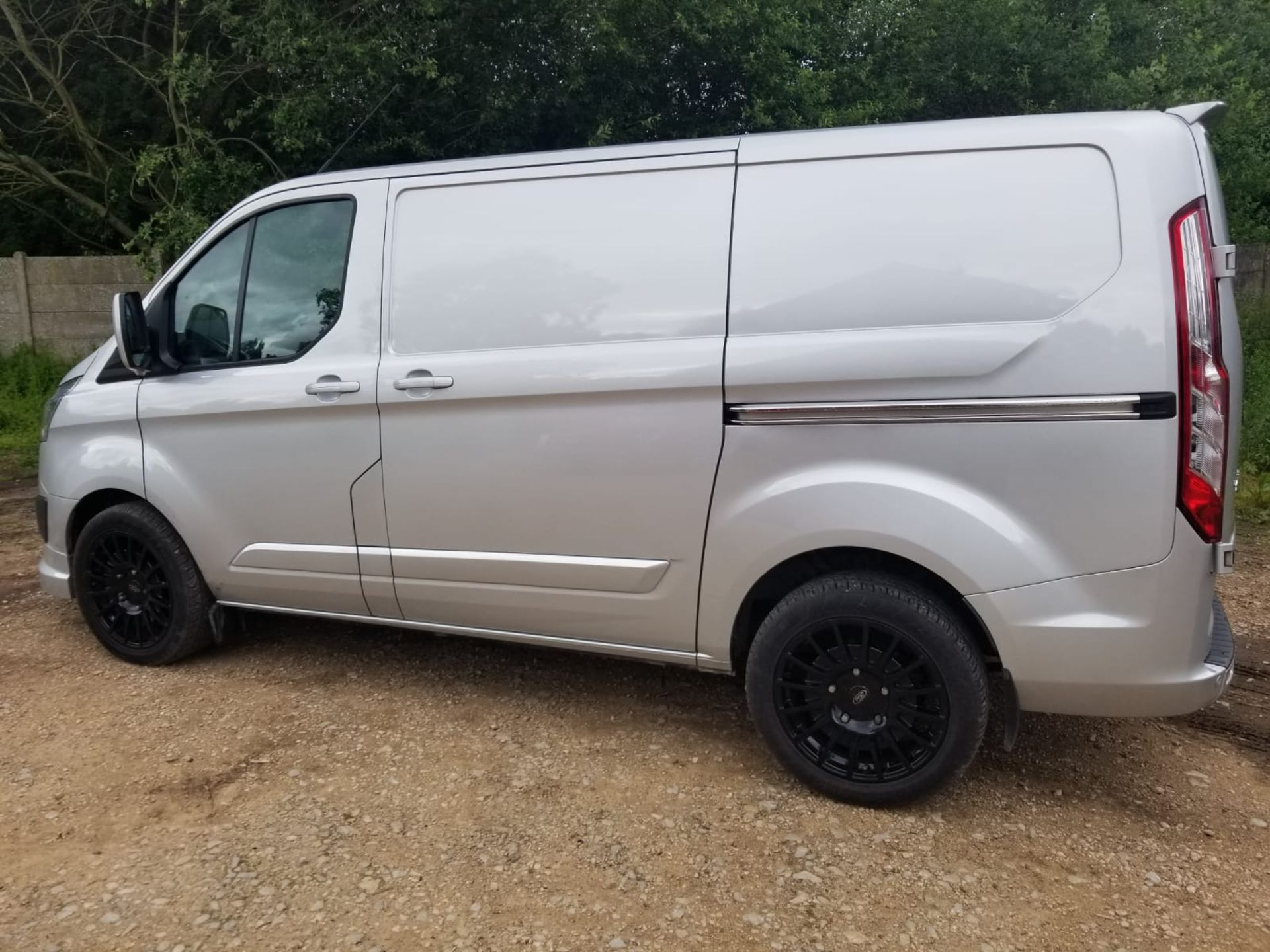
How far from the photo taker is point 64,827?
121 inches

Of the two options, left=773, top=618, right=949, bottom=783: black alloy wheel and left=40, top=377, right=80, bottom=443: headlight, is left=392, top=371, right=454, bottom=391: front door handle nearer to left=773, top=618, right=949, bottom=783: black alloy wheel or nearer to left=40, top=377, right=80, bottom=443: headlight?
left=773, top=618, right=949, bottom=783: black alloy wheel

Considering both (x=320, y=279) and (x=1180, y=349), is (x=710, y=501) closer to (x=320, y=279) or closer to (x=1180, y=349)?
(x=1180, y=349)

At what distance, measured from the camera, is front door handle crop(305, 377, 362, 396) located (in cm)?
356

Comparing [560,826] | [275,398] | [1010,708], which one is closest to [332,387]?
[275,398]

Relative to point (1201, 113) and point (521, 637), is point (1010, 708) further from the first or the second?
point (1201, 113)

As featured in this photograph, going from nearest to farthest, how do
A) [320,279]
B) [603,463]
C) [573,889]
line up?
[573,889]
[603,463]
[320,279]

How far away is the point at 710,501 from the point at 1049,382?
1.04 m

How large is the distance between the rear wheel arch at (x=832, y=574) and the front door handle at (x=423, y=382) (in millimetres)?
1242

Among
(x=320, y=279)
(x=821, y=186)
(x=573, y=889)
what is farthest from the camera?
(x=320, y=279)

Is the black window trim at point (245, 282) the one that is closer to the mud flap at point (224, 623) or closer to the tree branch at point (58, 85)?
the mud flap at point (224, 623)

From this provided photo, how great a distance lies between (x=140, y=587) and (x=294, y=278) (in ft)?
5.00

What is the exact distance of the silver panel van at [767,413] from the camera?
265cm

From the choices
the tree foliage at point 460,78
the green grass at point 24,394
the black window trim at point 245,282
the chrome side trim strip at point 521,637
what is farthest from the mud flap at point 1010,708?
the green grass at point 24,394

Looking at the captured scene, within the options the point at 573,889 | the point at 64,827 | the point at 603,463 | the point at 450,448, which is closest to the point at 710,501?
the point at 603,463
